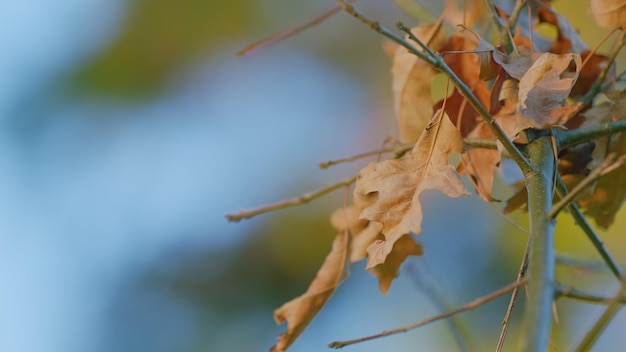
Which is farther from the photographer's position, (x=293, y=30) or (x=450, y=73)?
(x=293, y=30)

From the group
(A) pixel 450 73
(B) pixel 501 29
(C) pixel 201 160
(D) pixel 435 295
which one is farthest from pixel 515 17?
(C) pixel 201 160

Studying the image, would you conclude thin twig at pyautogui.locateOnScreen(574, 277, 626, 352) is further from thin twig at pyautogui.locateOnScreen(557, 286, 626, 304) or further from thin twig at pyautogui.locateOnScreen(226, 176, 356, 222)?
thin twig at pyautogui.locateOnScreen(226, 176, 356, 222)

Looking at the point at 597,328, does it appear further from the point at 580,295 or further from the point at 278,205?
the point at 278,205

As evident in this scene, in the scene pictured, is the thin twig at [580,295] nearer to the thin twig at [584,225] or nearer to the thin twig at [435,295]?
the thin twig at [584,225]

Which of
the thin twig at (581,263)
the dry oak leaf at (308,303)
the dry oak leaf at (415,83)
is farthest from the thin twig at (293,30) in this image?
the thin twig at (581,263)

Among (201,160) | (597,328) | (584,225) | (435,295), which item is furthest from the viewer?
(201,160)

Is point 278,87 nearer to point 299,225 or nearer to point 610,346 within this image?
point 299,225

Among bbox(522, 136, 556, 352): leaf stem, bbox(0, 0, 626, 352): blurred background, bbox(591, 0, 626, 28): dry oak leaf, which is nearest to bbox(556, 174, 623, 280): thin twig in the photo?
bbox(522, 136, 556, 352): leaf stem
